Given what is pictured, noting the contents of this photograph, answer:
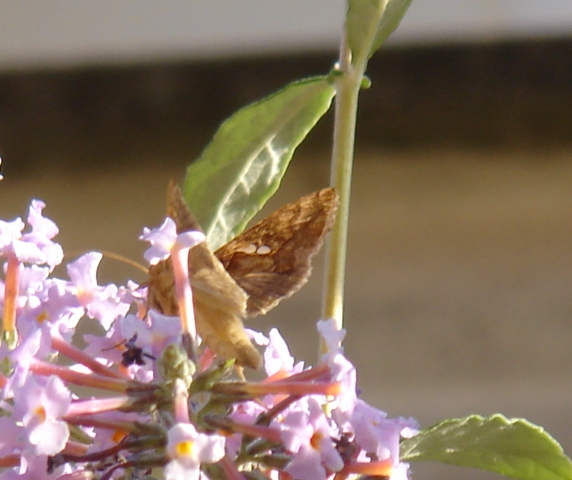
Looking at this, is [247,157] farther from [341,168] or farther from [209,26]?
[209,26]

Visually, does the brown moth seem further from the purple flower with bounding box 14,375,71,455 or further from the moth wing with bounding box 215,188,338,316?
the purple flower with bounding box 14,375,71,455

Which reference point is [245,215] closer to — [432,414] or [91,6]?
[91,6]

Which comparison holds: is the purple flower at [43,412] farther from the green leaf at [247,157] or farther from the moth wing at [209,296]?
the green leaf at [247,157]

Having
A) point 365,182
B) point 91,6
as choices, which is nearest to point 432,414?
point 365,182

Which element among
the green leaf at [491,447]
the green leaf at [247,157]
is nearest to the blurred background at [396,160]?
the green leaf at [247,157]

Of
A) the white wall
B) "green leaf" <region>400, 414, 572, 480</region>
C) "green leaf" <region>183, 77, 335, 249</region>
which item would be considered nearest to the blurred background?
the white wall

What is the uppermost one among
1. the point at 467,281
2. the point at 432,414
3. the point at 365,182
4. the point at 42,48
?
the point at 365,182

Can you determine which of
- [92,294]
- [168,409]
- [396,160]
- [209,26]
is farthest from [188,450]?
[396,160]
